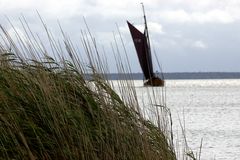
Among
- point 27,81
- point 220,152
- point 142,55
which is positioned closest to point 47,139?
point 27,81

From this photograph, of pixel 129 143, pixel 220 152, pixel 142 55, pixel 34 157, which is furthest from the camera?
pixel 142 55

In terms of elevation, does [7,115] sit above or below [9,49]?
below

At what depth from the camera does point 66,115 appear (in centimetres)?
529

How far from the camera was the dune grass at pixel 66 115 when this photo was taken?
5184 mm

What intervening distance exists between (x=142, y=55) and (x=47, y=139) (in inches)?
2463

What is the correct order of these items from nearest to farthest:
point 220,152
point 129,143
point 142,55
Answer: point 129,143 → point 220,152 → point 142,55

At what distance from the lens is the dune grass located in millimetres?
5184

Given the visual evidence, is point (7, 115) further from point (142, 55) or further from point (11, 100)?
point (142, 55)

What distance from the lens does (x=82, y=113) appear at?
17.6 feet

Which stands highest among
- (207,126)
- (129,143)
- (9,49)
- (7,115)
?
(9,49)

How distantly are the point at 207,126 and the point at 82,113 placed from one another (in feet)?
124

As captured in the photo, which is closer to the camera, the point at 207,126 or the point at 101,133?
the point at 101,133

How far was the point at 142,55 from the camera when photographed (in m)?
67.7

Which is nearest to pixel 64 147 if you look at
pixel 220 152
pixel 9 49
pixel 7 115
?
pixel 7 115
